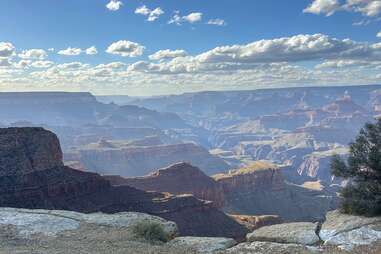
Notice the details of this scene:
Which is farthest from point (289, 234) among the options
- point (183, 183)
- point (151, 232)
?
point (183, 183)

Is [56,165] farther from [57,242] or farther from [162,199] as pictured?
[57,242]

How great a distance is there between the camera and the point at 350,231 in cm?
1547

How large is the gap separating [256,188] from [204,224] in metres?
64.1

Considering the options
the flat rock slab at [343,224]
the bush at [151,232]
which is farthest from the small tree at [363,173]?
the bush at [151,232]

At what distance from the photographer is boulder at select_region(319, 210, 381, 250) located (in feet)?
47.9

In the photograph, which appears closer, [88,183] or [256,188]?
[88,183]

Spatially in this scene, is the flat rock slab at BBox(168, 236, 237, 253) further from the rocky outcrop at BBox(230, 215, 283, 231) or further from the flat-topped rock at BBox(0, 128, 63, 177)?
A: the rocky outcrop at BBox(230, 215, 283, 231)

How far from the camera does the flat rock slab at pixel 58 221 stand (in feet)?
61.7

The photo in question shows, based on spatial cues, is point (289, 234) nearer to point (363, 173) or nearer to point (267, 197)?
point (363, 173)

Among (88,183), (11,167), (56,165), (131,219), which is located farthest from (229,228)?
(131,219)

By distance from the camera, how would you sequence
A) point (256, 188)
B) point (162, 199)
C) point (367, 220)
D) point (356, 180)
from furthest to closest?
point (256, 188) < point (162, 199) < point (356, 180) < point (367, 220)

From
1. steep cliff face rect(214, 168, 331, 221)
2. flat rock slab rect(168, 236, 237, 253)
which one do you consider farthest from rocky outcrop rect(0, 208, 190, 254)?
steep cliff face rect(214, 168, 331, 221)

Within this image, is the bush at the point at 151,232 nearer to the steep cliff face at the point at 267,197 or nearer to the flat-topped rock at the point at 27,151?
the flat-topped rock at the point at 27,151

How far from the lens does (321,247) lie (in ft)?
48.0
